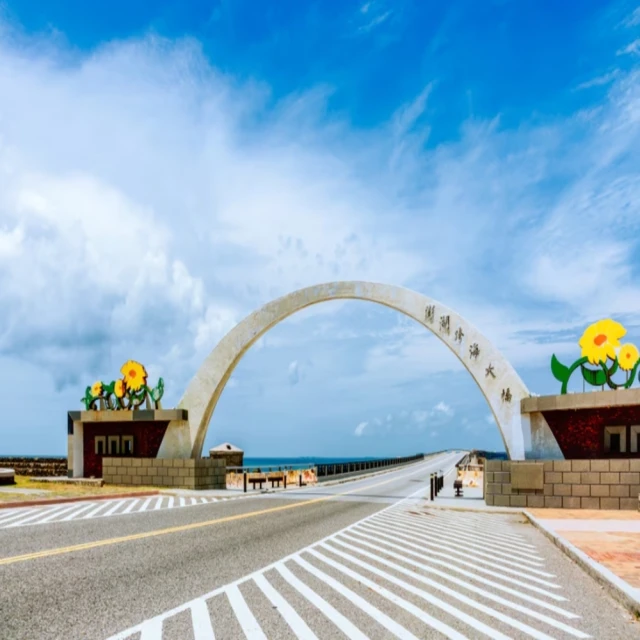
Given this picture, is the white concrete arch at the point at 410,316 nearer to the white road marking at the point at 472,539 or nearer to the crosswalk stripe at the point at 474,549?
the white road marking at the point at 472,539

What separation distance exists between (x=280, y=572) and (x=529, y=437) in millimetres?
16517

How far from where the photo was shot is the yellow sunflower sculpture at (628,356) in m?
21.0

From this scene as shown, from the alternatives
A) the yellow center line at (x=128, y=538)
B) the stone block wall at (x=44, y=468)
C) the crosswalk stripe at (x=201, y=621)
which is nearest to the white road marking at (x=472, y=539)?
the yellow center line at (x=128, y=538)

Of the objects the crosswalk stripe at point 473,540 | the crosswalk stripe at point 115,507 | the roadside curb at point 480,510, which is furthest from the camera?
the roadside curb at point 480,510

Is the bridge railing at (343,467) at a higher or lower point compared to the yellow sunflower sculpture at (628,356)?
lower

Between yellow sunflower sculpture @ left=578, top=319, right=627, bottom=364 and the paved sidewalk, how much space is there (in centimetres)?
516

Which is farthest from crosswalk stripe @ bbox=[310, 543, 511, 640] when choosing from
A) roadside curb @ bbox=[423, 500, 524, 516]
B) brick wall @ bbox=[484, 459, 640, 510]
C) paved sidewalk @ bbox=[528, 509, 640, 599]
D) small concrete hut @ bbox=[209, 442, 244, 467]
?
small concrete hut @ bbox=[209, 442, 244, 467]

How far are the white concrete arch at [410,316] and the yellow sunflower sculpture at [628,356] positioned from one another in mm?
3666

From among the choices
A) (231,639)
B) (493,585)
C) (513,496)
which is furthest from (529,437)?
(231,639)

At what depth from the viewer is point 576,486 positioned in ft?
67.8

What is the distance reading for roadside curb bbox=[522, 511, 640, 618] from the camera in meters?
7.66

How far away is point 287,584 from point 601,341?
1696 centimetres

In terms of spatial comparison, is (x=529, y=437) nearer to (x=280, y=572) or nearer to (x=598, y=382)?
(x=598, y=382)

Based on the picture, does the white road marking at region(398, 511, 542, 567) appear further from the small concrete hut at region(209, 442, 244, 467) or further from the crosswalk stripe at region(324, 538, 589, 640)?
the small concrete hut at region(209, 442, 244, 467)
